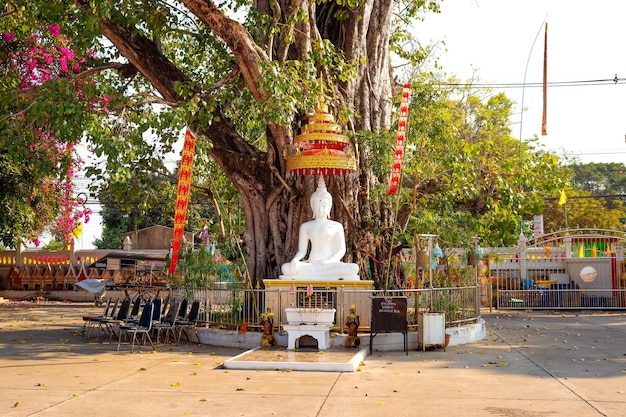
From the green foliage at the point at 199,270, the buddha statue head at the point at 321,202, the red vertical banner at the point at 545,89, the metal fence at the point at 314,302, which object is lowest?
the metal fence at the point at 314,302

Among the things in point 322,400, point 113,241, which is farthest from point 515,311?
point 113,241

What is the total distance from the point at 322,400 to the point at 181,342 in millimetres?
6970

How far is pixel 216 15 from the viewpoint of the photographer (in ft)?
46.7

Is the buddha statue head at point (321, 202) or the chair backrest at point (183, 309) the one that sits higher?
the buddha statue head at point (321, 202)

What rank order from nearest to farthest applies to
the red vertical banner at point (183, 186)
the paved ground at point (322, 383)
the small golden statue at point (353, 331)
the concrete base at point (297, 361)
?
the paved ground at point (322, 383)
the concrete base at point (297, 361)
the small golden statue at point (353, 331)
the red vertical banner at point (183, 186)

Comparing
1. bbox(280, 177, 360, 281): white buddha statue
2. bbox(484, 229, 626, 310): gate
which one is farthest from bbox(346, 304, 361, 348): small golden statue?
bbox(484, 229, 626, 310): gate

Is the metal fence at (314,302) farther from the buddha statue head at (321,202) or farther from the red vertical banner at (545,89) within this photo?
the red vertical banner at (545,89)

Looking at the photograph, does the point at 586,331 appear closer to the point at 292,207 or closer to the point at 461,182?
the point at 461,182

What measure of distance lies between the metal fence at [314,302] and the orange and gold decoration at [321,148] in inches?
99.4

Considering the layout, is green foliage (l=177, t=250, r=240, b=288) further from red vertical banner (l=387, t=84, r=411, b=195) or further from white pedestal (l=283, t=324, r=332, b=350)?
red vertical banner (l=387, t=84, r=411, b=195)

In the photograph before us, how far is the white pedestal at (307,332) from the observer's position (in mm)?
12492

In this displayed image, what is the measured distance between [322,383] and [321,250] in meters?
5.59

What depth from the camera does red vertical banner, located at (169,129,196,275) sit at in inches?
557

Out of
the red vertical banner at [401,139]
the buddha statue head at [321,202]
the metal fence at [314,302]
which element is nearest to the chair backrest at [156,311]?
the metal fence at [314,302]
